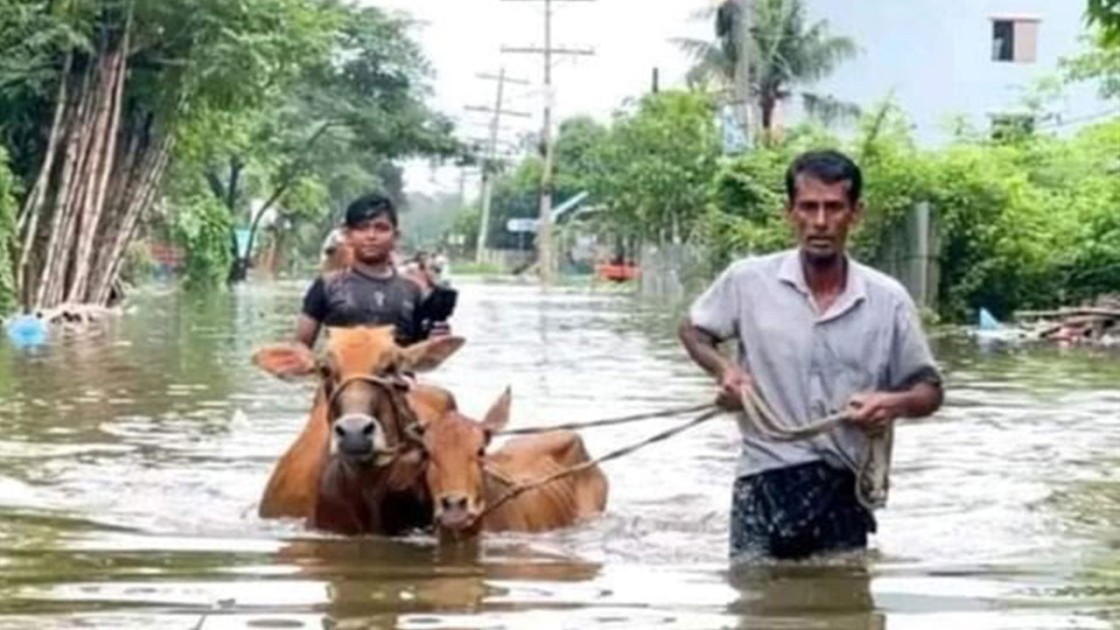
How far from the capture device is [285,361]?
28.7 ft

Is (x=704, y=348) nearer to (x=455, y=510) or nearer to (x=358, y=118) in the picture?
(x=455, y=510)

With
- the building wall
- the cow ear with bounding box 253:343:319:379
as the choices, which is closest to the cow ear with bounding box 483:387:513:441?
the cow ear with bounding box 253:343:319:379

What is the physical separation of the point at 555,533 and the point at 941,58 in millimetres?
53640

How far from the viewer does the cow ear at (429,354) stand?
8.77m

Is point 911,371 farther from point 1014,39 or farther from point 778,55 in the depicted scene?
point 1014,39

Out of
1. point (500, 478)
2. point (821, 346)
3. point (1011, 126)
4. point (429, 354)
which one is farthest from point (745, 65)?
point (821, 346)

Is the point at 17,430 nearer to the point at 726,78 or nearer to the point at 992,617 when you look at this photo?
the point at 992,617

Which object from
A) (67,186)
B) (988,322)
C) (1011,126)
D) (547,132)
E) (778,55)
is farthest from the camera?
(547,132)

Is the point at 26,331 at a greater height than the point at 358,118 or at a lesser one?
lesser

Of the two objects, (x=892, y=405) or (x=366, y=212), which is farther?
(x=366, y=212)

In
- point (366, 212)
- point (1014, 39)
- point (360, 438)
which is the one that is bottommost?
point (360, 438)

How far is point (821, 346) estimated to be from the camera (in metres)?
7.26

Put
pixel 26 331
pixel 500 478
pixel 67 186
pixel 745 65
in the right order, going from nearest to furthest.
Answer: pixel 500 478 < pixel 26 331 < pixel 67 186 < pixel 745 65

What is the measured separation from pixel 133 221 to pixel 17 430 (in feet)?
87.2
